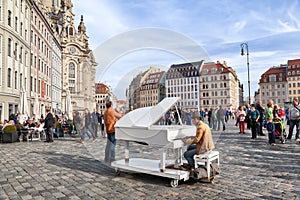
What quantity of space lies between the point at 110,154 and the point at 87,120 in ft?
22.6

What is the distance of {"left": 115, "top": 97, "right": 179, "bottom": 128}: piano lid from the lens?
5229mm

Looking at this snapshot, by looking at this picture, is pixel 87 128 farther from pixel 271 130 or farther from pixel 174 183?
pixel 174 183

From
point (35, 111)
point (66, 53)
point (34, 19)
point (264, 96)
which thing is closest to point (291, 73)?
point (264, 96)

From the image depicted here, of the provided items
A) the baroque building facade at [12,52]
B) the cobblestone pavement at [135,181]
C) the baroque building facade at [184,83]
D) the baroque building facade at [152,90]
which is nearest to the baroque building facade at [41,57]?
the baroque building facade at [12,52]

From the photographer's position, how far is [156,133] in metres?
5.09

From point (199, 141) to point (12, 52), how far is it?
1109 inches

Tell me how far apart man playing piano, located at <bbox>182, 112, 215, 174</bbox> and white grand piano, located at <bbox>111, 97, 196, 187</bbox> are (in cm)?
20

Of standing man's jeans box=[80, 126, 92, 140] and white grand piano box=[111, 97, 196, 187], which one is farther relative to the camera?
standing man's jeans box=[80, 126, 92, 140]

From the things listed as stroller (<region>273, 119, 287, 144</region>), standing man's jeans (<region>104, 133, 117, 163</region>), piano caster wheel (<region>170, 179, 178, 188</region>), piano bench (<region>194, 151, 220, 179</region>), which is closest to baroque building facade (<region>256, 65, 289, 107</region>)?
stroller (<region>273, 119, 287, 144</region>)

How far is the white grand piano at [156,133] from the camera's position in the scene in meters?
5.07

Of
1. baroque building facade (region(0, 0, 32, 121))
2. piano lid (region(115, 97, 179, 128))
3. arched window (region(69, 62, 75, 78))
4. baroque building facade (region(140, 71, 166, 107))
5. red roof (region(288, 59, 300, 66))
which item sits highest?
red roof (region(288, 59, 300, 66))

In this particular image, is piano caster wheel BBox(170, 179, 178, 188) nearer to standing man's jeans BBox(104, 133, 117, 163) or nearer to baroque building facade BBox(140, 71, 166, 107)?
baroque building facade BBox(140, 71, 166, 107)

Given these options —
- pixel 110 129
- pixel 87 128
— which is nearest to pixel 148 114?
pixel 110 129

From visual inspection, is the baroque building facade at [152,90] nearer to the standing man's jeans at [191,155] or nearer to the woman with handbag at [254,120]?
the standing man's jeans at [191,155]
